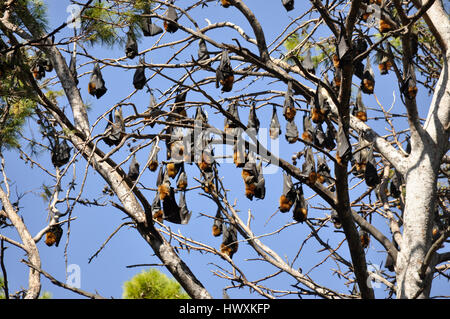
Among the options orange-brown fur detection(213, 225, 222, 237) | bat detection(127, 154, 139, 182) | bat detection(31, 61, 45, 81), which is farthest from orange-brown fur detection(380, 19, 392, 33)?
bat detection(31, 61, 45, 81)

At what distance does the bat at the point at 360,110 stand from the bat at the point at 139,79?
115 inches

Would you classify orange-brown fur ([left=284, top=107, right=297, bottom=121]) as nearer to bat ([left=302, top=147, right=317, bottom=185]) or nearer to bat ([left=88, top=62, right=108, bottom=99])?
bat ([left=302, top=147, right=317, bottom=185])

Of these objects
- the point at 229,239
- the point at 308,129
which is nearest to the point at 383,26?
the point at 308,129

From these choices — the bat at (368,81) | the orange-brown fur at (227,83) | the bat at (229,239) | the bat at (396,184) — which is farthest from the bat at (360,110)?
the bat at (229,239)

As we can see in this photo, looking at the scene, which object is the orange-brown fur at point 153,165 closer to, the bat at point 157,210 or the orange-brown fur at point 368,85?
the bat at point 157,210

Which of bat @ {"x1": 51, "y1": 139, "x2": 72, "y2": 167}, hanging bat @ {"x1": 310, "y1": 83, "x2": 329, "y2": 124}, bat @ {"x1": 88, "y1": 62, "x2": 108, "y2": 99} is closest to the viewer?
hanging bat @ {"x1": 310, "y1": 83, "x2": 329, "y2": 124}

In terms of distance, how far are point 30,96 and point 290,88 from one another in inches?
116

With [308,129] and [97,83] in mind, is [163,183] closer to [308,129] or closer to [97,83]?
[308,129]

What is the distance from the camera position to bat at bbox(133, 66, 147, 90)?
755cm

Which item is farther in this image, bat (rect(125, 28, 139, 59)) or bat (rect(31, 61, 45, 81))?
bat (rect(31, 61, 45, 81))

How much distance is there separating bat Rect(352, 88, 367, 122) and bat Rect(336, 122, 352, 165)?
2.20m

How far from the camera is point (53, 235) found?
8.00m

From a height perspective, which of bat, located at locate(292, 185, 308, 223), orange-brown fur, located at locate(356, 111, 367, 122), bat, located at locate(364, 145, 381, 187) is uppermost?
orange-brown fur, located at locate(356, 111, 367, 122)

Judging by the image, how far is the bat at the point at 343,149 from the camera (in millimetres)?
5656
